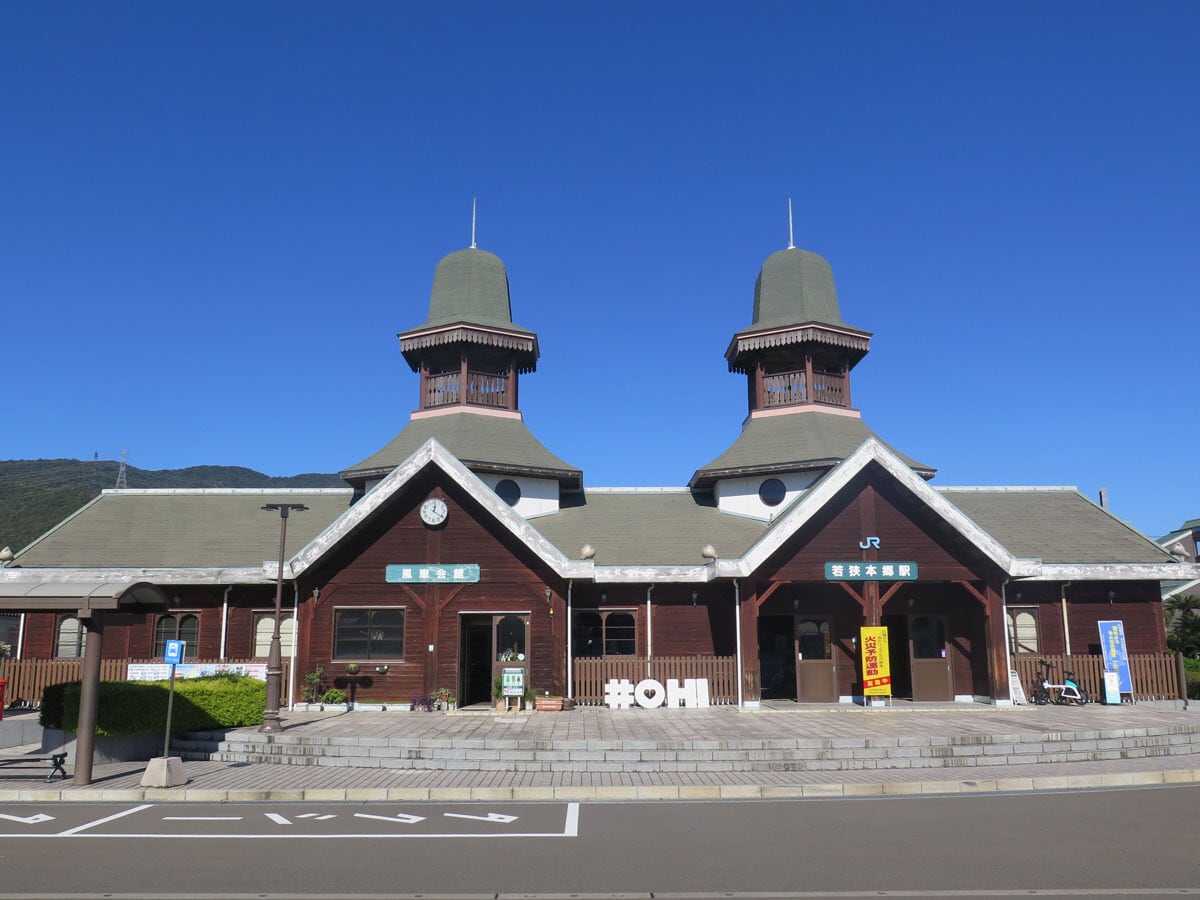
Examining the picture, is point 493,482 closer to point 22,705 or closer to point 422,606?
point 422,606

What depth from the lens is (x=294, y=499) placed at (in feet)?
95.0

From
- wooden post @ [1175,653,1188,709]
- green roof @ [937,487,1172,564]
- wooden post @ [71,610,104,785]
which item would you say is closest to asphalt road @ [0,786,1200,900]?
wooden post @ [71,610,104,785]

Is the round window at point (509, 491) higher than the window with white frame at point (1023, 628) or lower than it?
higher

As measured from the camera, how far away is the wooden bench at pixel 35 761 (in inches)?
542

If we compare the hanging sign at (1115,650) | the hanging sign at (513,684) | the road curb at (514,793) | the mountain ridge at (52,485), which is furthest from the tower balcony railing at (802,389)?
the mountain ridge at (52,485)

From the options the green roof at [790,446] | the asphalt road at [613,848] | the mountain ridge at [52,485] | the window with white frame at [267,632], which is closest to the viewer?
the asphalt road at [613,848]

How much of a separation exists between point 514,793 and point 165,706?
7.40 m

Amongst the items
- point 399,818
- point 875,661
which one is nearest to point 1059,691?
point 875,661

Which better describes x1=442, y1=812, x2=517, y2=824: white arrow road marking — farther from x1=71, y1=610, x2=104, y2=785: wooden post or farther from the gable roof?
the gable roof

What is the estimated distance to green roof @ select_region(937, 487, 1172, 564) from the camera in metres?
25.0

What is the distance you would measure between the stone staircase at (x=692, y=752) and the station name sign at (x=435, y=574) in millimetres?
5920

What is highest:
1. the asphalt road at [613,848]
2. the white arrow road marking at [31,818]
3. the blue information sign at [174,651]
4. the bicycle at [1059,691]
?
the blue information sign at [174,651]

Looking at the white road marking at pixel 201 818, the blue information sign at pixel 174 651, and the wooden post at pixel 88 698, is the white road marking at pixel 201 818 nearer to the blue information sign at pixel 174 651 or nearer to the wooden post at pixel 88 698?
the wooden post at pixel 88 698

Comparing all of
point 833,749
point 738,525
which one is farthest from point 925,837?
point 738,525
